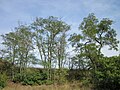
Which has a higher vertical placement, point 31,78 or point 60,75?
point 60,75

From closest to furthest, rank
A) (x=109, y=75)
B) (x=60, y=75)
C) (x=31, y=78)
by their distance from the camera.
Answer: (x=109, y=75), (x=60, y=75), (x=31, y=78)

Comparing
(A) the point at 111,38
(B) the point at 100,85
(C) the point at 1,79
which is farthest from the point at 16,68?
(B) the point at 100,85

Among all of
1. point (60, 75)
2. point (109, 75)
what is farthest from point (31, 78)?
point (109, 75)

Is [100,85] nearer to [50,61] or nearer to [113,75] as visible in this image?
[113,75]

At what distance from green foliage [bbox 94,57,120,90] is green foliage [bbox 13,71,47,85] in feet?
43.4

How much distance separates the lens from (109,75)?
918 inches

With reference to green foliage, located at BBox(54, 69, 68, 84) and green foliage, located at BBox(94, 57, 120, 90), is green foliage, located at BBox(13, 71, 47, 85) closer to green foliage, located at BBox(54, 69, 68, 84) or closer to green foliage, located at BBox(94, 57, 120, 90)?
green foliage, located at BBox(54, 69, 68, 84)

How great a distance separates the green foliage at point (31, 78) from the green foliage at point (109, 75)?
13.2 m

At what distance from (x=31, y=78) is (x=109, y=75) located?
54.7 feet

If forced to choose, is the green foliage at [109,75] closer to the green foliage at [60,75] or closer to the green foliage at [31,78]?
the green foliage at [60,75]

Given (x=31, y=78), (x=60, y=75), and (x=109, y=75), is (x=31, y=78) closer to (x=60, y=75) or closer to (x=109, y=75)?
(x=60, y=75)

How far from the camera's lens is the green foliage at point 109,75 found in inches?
912

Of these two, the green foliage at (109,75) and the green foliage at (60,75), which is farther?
the green foliage at (60,75)

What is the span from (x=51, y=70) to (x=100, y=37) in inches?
355
